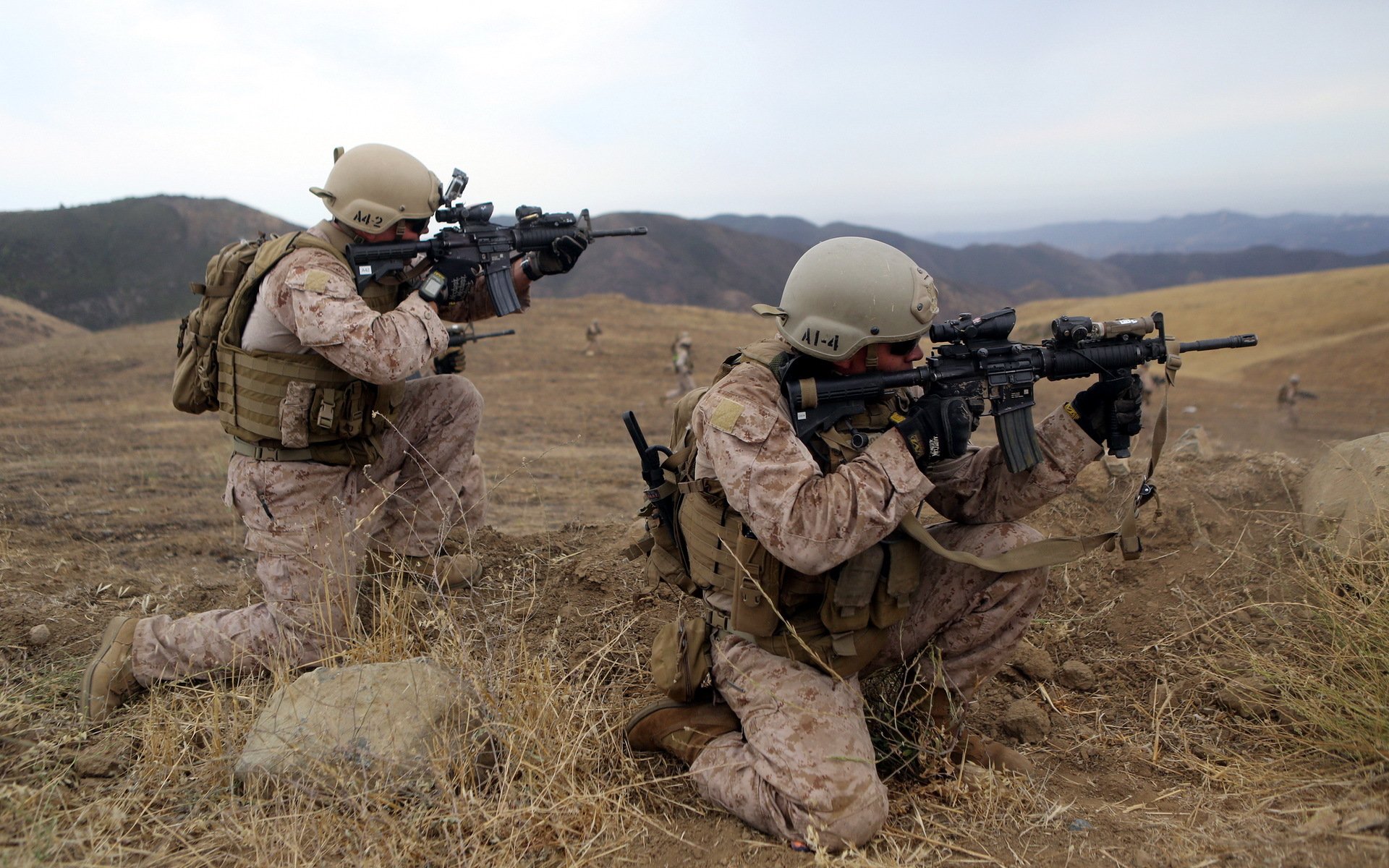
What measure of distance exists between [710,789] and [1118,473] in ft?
11.7

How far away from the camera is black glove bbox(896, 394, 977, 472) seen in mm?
2775

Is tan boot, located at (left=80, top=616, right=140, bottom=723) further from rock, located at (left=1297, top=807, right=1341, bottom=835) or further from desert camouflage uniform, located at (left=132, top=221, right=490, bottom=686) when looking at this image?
rock, located at (left=1297, top=807, right=1341, bottom=835)

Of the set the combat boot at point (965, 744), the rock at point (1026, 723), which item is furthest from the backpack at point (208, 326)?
the rock at point (1026, 723)

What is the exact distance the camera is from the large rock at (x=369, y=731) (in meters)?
2.61

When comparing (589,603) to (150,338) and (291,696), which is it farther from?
(150,338)

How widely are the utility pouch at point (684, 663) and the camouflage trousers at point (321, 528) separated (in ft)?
3.18

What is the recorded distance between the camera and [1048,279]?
213 ft

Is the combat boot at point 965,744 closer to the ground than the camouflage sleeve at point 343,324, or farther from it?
closer to the ground

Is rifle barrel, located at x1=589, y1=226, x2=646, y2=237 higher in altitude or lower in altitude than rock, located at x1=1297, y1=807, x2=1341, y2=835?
higher

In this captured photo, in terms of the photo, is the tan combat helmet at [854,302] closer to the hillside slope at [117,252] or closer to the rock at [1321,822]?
the rock at [1321,822]

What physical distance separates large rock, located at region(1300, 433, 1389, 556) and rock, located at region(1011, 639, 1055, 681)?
4.01 ft

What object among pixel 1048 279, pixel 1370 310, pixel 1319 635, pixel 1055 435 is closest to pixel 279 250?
pixel 1055 435

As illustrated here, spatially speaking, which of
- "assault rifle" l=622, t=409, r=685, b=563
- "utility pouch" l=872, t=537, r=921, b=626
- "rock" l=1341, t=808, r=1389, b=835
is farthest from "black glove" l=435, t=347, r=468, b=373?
"rock" l=1341, t=808, r=1389, b=835

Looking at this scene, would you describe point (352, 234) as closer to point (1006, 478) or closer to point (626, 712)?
point (626, 712)
